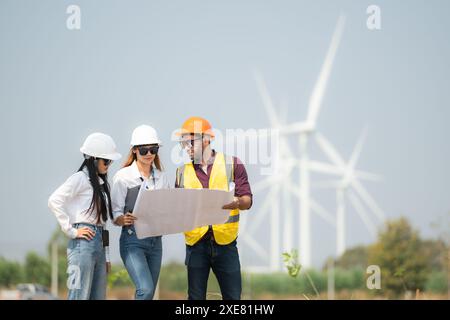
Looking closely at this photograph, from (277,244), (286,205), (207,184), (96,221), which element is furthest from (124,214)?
(277,244)

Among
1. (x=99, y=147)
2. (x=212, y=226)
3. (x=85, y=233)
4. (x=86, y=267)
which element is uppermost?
(x=99, y=147)

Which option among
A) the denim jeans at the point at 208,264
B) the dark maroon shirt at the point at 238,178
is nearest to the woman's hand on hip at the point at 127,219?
the denim jeans at the point at 208,264

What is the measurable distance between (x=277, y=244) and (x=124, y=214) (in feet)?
121

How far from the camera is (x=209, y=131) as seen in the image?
766 cm

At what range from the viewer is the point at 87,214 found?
7223 millimetres

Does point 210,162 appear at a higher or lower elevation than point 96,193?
higher

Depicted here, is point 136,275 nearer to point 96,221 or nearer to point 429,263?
point 96,221

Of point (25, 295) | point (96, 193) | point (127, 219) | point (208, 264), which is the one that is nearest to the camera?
point (96, 193)

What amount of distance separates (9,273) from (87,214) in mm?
53493

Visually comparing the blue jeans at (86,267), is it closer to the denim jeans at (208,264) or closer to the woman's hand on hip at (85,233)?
the woman's hand on hip at (85,233)

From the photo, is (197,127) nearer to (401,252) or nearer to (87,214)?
(87,214)

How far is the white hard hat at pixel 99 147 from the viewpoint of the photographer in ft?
23.5

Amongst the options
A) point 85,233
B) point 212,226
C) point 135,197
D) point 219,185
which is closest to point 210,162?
point 219,185

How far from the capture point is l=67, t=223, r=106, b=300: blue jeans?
23.2 feet
